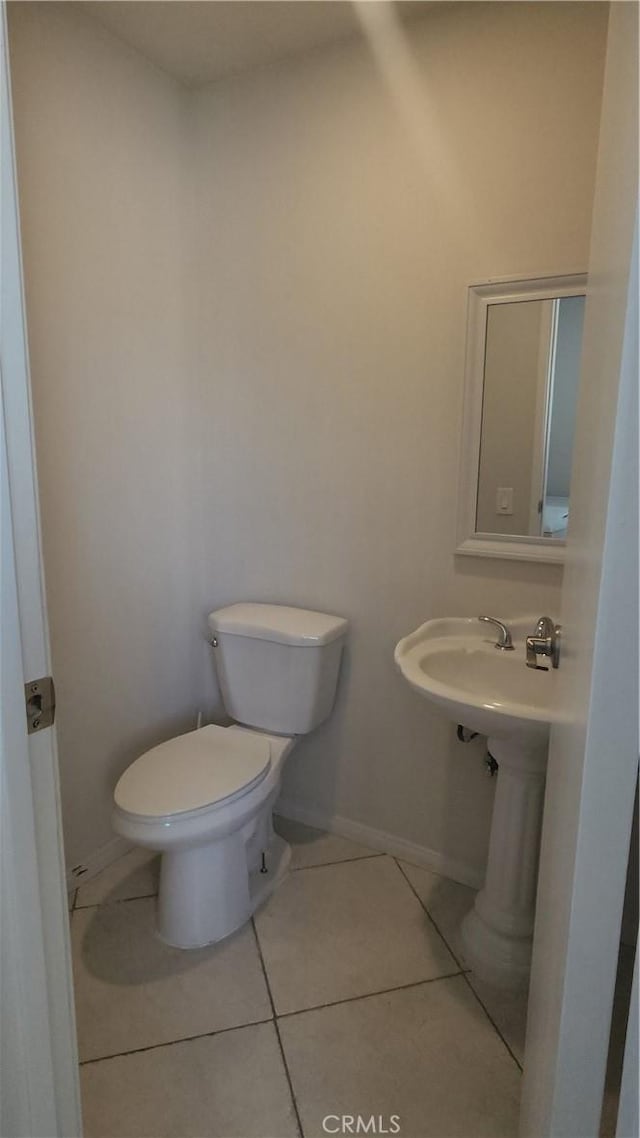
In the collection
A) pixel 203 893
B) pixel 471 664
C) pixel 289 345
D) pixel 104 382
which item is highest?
pixel 289 345

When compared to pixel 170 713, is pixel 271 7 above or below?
above

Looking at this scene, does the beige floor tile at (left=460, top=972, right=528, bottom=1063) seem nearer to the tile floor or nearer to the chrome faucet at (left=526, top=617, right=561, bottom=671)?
the tile floor

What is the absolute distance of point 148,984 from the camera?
5.11 ft

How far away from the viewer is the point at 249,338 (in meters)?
2.02

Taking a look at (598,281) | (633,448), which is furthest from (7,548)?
(598,281)

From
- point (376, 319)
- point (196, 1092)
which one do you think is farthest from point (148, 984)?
point (376, 319)

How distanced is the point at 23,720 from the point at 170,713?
4.90 ft

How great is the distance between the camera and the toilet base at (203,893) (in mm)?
1640

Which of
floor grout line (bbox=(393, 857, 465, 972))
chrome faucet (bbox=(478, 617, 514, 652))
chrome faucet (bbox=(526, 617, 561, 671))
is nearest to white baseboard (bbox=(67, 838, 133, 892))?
floor grout line (bbox=(393, 857, 465, 972))

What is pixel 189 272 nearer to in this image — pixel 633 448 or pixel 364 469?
pixel 364 469

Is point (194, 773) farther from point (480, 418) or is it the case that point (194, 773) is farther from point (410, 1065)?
point (480, 418)

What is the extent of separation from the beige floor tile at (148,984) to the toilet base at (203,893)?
36 millimetres

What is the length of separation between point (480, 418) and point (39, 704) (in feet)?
4.40
